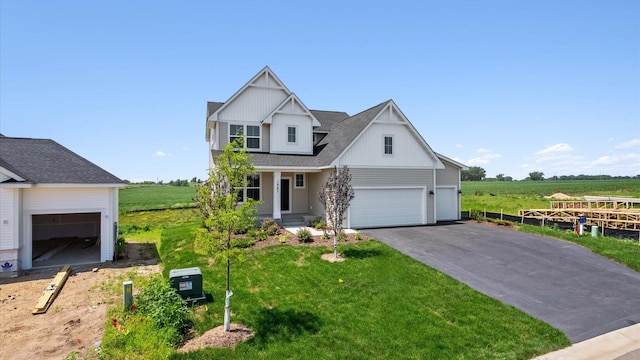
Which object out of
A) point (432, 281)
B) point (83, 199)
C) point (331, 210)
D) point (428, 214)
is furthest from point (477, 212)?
point (83, 199)

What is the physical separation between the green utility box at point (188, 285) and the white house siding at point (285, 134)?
12686 mm

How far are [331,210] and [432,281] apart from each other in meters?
5.67

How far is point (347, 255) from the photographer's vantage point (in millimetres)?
12180

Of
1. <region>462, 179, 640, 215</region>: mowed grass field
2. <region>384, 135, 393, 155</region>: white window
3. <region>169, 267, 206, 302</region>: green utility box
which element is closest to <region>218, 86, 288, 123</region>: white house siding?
<region>384, 135, 393, 155</region>: white window

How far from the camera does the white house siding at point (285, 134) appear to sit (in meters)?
20.2

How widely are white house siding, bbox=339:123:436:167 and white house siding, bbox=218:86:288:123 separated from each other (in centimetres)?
683

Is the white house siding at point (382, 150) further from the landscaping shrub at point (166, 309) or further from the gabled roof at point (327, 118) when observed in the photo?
the landscaping shrub at point (166, 309)

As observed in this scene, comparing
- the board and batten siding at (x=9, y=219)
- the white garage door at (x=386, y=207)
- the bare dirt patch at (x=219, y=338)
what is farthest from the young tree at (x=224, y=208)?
the white garage door at (x=386, y=207)

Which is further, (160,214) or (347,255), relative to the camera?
(160,214)

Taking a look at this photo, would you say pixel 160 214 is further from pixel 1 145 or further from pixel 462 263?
pixel 462 263

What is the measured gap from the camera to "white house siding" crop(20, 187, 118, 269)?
39.8 ft

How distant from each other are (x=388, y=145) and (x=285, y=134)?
21.9ft

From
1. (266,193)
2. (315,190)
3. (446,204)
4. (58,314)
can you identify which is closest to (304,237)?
(315,190)

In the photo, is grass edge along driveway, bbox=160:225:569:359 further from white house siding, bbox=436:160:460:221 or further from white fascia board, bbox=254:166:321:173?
white house siding, bbox=436:160:460:221
